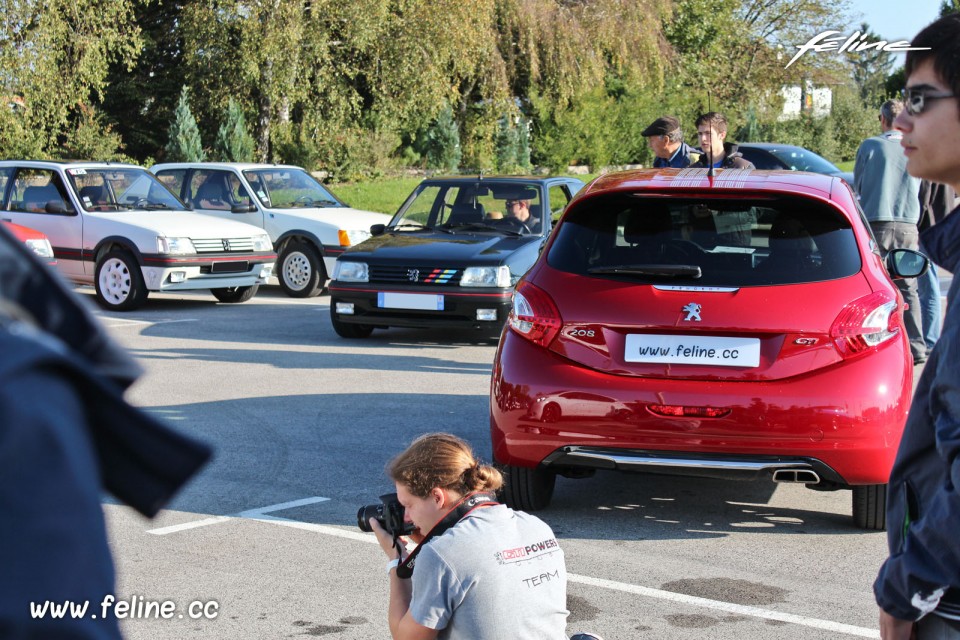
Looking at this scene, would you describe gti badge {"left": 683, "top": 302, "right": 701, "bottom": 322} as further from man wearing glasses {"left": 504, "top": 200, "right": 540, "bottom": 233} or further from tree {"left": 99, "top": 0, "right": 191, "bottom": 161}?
tree {"left": 99, "top": 0, "right": 191, "bottom": 161}

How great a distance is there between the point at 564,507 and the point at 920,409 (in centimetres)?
427

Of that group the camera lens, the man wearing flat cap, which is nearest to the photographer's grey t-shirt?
the camera lens

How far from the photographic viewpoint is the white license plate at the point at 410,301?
460 inches

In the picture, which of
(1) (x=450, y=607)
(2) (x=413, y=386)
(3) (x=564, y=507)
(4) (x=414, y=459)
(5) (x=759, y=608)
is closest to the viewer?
(1) (x=450, y=607)

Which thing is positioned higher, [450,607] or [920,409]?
[920,409]

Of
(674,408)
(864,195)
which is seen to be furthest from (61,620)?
(864,195)

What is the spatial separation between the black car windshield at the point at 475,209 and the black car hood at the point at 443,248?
0.18 metres

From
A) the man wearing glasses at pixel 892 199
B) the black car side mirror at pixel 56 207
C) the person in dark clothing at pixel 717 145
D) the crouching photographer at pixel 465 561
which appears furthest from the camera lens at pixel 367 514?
the black car side mirror at pixel 56 207

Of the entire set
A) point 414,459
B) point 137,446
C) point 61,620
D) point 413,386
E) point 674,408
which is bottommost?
point 413,386

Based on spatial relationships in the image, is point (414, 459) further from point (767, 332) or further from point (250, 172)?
point (250, 172)

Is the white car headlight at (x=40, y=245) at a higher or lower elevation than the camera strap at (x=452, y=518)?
lower

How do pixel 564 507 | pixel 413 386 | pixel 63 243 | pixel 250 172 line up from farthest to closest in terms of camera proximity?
1. pixel 250 172
2. pixel 63 243
3. pixel 413 386
4. pixel 564 507

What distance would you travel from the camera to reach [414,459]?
3.31 metres

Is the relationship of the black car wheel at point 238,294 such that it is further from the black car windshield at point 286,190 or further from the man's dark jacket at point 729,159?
the man's dark jacket at point 729,159
